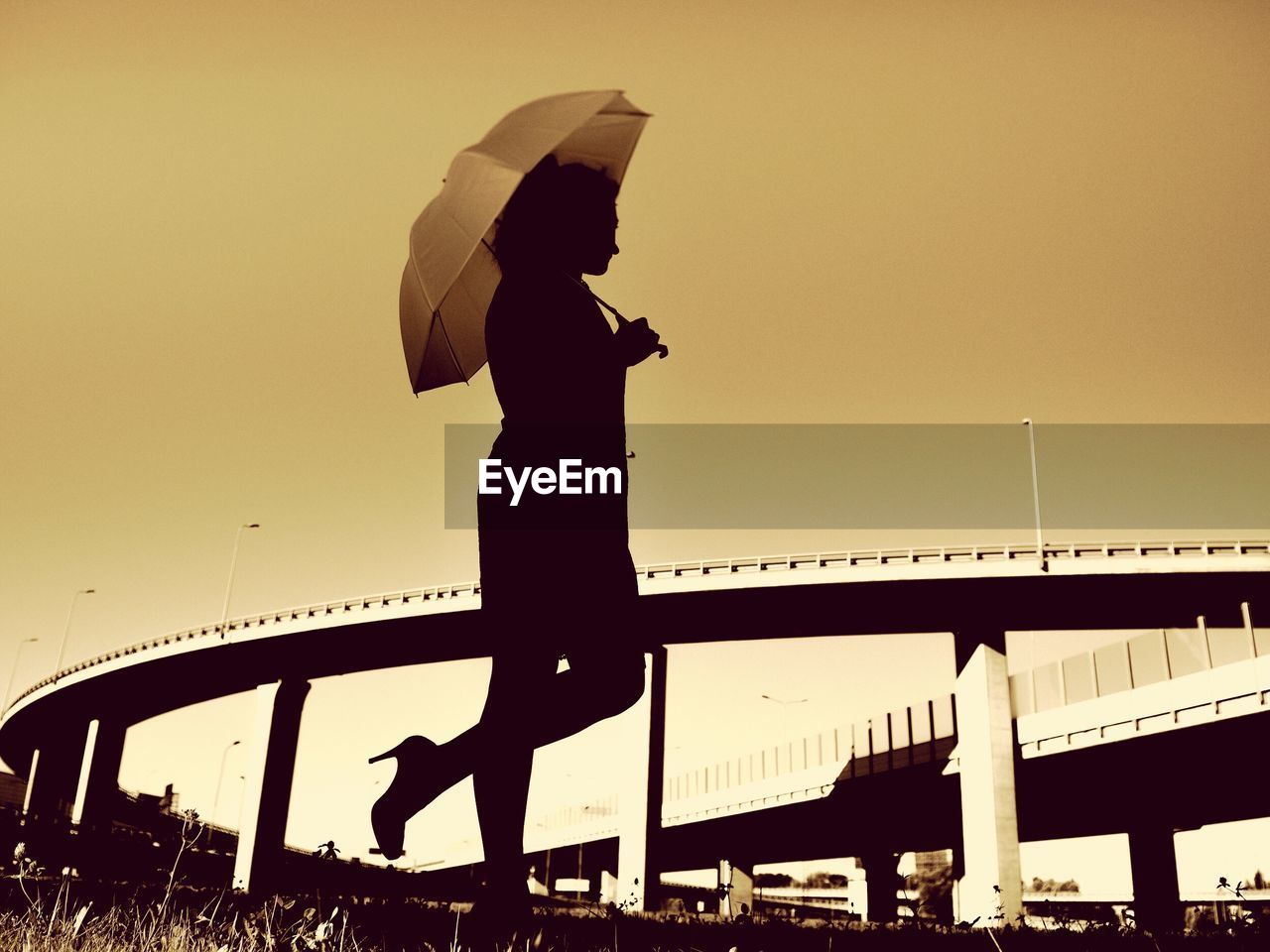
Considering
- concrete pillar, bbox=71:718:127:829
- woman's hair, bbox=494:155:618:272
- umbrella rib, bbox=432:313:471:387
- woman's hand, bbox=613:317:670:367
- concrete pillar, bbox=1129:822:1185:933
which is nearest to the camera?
woman's hand, bbox=613:317:670:367

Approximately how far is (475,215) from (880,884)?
65528 mm

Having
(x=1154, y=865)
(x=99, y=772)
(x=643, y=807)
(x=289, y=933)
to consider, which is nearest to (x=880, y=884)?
(x=1154, y=865)

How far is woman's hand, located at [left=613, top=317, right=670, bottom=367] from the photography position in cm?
346

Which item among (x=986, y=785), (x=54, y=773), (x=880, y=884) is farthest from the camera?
(x=54, y=773)

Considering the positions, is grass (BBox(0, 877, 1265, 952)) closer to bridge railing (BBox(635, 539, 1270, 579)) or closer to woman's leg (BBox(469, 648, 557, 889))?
woman's leg (BBox(469, 648, 557, 889))

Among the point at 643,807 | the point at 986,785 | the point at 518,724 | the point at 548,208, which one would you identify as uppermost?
the point at 548,208

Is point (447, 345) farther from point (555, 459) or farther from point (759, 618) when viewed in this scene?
point (759, 618)

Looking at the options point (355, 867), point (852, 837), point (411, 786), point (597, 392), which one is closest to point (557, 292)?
point (597, 392)

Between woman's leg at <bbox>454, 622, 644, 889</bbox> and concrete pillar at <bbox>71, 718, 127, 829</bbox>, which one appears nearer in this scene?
woman's leg at <bbox>454, 622, 644, 889</bbox>

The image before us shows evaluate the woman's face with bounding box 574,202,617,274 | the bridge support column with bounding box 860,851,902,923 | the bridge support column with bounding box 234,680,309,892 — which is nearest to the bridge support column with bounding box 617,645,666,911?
the bridge support column with bounding box 234,680,309,892

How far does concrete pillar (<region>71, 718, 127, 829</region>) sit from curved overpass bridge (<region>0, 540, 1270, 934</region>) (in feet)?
27.8

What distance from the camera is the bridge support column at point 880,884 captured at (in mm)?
58906

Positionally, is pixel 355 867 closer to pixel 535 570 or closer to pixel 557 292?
pixel 535 570

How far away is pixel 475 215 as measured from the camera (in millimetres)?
3533
